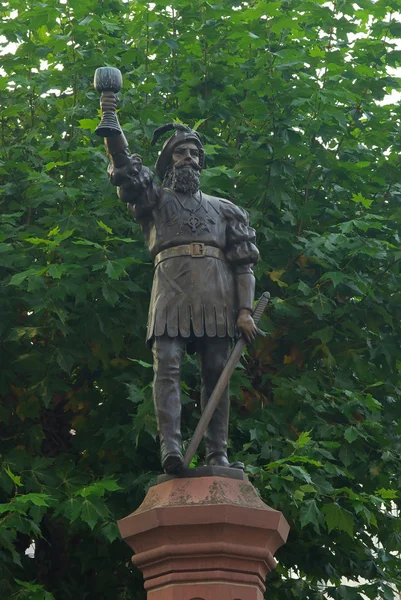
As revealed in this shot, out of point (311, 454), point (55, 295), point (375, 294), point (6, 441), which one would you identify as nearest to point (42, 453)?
point (6, 441)

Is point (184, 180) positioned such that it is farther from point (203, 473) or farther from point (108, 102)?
point (203, 473)

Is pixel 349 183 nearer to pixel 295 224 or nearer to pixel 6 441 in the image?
pixel 295 224

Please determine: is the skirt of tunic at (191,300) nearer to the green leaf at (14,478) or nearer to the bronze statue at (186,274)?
the bronze statue at (186,274)

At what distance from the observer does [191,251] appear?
8.03m

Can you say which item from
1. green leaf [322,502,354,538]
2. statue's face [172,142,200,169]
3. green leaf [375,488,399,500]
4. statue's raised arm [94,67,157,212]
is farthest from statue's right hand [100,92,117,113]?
green leaf [375,488,399,500]

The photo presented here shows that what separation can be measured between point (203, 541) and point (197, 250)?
193cm

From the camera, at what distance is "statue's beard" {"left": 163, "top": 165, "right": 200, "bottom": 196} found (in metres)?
8.27

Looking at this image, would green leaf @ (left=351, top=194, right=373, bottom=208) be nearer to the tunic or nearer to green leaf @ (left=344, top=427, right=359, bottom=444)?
green leaf @ (left=344, top=427, right=359, bottom=444)

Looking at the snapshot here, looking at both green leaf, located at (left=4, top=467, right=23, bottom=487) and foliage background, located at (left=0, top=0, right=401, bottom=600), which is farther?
foliage background, located at (left=0, top=0, right=401, bottom=600)

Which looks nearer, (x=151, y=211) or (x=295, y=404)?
(x=151, y=211)

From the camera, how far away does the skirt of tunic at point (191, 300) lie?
7.88 meters

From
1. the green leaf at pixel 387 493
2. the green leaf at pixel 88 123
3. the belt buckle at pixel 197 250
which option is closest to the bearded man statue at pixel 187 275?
the belt buckle at pixel 197 250

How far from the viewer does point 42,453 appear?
1192 cm

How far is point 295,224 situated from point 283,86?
1413 millimetres
